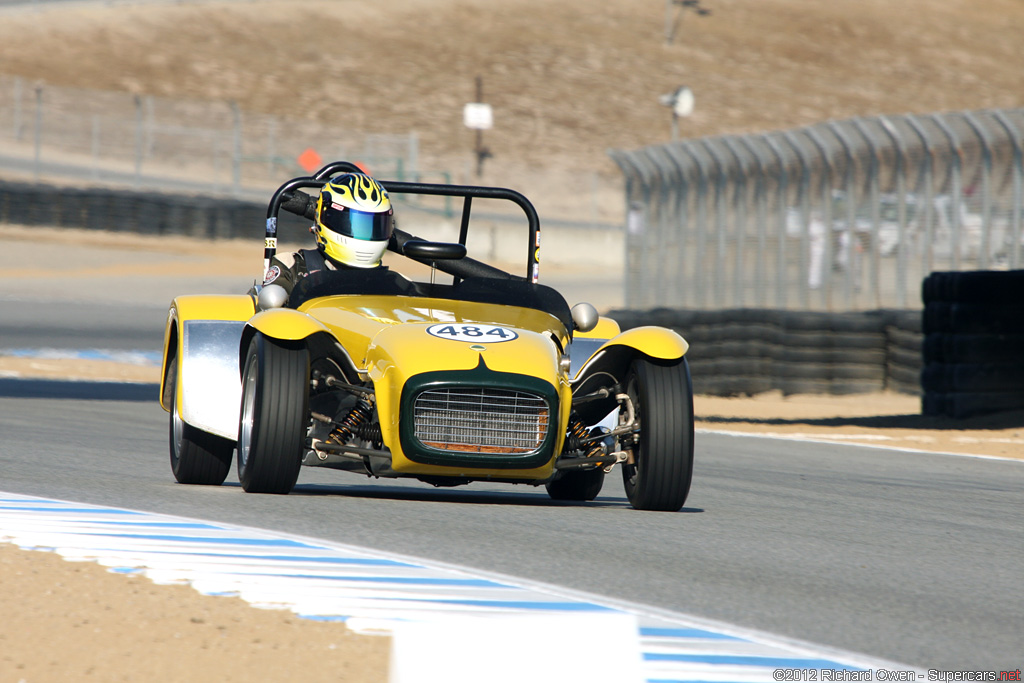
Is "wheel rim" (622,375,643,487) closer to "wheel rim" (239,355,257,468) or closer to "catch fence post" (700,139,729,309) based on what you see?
"wheel rim" (239,355,257,468)

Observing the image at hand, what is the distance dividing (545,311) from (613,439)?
3.23 ft

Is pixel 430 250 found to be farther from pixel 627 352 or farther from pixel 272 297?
pixel 627 352

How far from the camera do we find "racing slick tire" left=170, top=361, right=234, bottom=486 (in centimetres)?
764

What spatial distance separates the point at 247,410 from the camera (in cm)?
701

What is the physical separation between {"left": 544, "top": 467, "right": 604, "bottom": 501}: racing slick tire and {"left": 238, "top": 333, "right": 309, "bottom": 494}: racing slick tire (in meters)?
1.66

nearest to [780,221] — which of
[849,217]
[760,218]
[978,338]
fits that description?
[760,218]

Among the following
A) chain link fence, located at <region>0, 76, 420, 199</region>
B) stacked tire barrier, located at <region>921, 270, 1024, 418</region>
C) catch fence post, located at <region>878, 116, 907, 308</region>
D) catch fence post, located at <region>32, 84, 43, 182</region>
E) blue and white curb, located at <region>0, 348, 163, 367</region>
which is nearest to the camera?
stacked tire barrier, located at <region>921, 270, 1024, 418</region>

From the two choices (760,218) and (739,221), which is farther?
(739,221)

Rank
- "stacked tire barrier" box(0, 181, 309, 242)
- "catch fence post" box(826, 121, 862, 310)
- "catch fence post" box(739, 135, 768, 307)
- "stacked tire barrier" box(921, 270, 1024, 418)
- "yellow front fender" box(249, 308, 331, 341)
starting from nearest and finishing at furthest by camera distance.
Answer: "yellow front fender" box(249, 308, 331, 341) → "stacked tire barrier" box(921, 270, 1024, 418) → "catch fence post" box(826, 121, 862, 310) → "catch fence post" box(739, 135, 768, 307) → "stacked tire barrier" box(0, 181, 309, 242)

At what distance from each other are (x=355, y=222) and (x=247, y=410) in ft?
3.97

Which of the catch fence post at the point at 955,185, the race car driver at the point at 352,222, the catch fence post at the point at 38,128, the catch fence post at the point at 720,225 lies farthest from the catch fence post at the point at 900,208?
the catch fence post at the point at 38,128

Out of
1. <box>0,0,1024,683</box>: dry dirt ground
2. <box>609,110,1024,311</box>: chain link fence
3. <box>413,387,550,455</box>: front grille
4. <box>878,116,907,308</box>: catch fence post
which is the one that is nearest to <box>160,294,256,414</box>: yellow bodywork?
<box>413,387,550,455</box>: front grille

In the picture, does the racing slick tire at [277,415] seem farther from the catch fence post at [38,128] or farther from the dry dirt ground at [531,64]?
the catch fence post at [38,128]

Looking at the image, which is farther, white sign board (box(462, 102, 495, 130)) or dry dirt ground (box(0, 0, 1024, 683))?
dry dirt ground (box(0, 0, 1024, 683))
